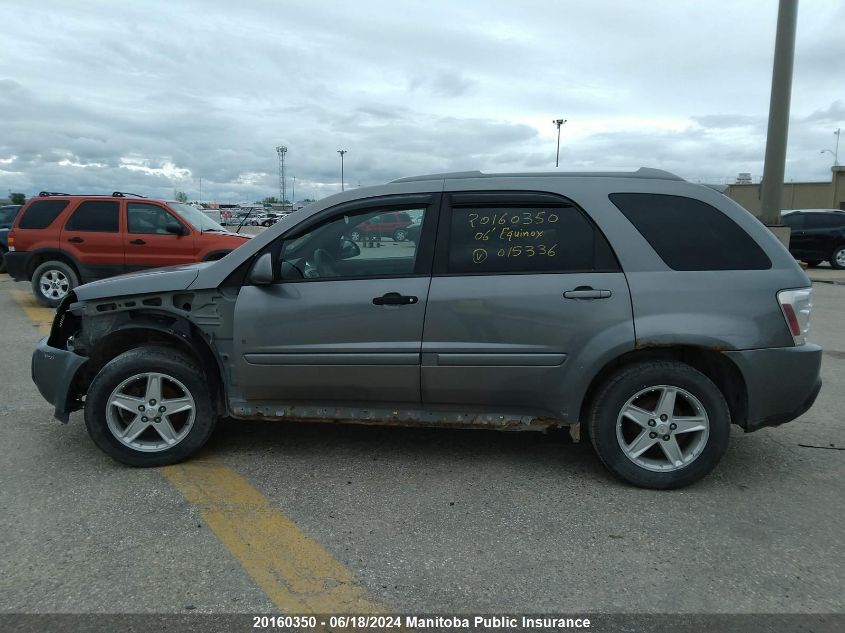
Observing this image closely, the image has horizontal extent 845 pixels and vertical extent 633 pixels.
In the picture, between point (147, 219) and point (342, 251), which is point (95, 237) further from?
point (342, 251)

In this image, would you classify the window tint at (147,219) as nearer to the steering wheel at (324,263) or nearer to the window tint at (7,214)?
the steering wheel at (324,263)

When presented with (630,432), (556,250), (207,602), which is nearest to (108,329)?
(207,602)

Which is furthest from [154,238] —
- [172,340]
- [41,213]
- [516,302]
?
[516,302]

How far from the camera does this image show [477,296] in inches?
141

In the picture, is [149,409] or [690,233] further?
[149,409]

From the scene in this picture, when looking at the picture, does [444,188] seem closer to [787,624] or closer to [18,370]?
[787,624]

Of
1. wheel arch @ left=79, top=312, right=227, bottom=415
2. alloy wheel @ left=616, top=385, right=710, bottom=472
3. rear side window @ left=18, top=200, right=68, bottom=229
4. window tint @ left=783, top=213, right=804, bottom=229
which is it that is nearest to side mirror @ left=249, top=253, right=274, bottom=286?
wheel arch @ left=79, top=312, right=227, bottom=415

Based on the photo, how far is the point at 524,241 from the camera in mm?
3676

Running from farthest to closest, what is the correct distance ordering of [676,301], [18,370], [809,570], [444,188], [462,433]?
1. [18,370]
2. [462,433]
3. [444,188]
4. [676,301]
5. [809,570]

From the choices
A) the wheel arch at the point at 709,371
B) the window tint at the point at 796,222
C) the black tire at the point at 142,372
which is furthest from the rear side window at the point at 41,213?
the window tint at the point at 796,222

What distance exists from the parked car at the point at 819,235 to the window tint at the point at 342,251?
17.7 metres

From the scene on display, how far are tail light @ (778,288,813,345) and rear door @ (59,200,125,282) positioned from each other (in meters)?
9.84

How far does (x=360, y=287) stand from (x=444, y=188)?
772 mm

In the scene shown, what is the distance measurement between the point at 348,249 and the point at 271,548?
1738mm
